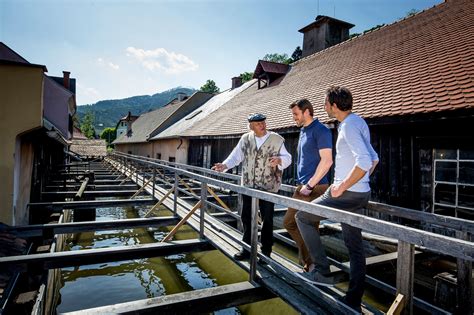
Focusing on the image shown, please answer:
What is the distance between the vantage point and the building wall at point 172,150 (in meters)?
18.8

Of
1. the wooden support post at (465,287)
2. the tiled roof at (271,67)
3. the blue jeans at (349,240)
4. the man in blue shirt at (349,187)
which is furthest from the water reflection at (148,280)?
the tiled roof at (271,67)

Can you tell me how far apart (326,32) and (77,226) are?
18.4 m

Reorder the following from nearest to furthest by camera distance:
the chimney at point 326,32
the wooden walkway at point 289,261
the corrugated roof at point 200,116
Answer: the wooden walkway at point 289,261, the chimney at point 326,32, the corrugated roof at point 200,116

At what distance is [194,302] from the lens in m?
2.86

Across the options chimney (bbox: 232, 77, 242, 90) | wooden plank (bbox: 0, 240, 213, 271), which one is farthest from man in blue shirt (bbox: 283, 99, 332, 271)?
chimney (bbox: 232, 77, 242, 90)

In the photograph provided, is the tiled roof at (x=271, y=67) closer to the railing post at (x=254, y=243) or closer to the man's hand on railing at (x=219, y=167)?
the man's hand on railing at (x=219, y=167)

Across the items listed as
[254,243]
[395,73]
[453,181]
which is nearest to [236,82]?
[395,73]

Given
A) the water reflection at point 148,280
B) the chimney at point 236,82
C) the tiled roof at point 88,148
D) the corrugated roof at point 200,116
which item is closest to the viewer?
the water reflection at point 148,280

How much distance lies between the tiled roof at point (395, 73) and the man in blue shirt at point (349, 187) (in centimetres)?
382

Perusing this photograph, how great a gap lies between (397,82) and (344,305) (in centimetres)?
713

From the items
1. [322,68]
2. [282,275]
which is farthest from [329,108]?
[322,68]

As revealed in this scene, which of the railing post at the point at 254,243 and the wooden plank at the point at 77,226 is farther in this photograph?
the wooden plank at the point at 77,226

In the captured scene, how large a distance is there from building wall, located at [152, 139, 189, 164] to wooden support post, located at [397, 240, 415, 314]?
1700 centimetres

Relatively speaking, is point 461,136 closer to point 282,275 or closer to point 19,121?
point 282,275
